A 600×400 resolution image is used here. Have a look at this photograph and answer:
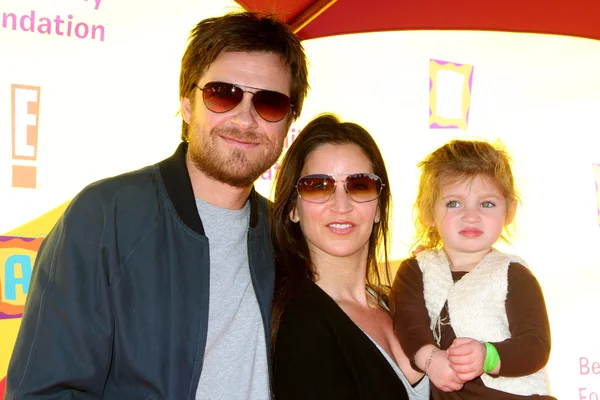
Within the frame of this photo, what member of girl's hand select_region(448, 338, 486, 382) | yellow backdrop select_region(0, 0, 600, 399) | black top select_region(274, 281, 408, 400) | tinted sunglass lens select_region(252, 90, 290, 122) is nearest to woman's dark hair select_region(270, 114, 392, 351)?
tinted sunglass lens select_region(252, 90, 290, 122)

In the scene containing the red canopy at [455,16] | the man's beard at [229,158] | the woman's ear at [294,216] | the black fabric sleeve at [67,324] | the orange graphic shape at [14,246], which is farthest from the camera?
the red canopy at [455,16]

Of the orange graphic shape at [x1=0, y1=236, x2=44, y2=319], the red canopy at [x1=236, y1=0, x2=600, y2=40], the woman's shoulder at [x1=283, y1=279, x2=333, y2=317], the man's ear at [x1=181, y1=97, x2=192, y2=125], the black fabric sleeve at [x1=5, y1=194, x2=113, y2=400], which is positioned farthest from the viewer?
the red canopy at [x1=236, y1=0, x2=600, y2=40]

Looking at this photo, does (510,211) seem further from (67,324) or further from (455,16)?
(455,16)

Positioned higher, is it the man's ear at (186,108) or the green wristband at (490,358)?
the man's ear at (186,108)

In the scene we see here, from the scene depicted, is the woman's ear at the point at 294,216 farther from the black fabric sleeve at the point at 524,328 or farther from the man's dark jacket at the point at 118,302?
the black fabric sleeve at the point at 524,328

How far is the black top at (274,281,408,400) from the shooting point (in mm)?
1760

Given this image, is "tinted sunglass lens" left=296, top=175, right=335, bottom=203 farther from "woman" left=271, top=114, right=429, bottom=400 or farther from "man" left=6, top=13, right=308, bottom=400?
"man" left=6, top=13, right=308, bottom=400

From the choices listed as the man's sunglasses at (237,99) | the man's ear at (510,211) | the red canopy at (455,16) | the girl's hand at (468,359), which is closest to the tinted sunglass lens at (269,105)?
the man's sunglasses at (237,99)

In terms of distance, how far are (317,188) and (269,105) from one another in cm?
36

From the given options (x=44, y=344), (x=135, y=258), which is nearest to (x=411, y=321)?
(x=135, y=258)

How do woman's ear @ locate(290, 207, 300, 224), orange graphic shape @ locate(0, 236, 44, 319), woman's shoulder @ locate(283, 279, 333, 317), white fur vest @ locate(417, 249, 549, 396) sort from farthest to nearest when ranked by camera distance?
orange graphic shape @ locate(0, 236, 44, 319), woman's ear @ locate(290, 207, 300, 224), white fur vest @ locate(417, 249, 549, 396), woman's shoulder @ locate(283, 279, 333, 317)

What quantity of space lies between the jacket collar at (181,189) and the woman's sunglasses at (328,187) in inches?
15.4

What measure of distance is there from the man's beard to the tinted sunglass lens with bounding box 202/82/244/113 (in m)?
0.08

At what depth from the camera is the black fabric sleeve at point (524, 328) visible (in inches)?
72.8
